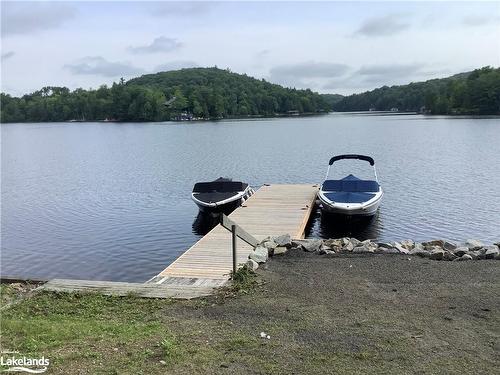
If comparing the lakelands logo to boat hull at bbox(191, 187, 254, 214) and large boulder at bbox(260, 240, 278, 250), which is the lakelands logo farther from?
boat hull at bbox(191, 187, 254, 214)

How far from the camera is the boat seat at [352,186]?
751 inches

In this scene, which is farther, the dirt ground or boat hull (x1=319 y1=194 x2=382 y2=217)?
boat hull (x1=319 y1=194 x2=382 y2=217)

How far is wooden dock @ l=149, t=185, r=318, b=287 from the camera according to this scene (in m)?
10.4

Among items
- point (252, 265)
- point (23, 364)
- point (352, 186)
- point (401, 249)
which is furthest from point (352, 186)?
point (23, 364)

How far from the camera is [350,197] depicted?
18.4 metres

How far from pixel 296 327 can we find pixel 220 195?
14.6 meters

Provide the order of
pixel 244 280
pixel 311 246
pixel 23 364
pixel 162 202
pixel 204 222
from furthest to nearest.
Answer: pixel 162 202
pixel 204 222
pixel 311 246
pixel 244 280
pixel 23 364

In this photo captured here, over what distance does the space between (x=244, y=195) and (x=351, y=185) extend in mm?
4820

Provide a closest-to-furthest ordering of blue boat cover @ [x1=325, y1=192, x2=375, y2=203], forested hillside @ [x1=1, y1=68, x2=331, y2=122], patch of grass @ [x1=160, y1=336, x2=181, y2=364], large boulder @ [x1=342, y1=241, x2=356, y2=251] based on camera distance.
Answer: patch of grass @ [x1=160, y1=336, x2=181, y2=364]
large boulder @ [x1=342, y1=241, x2=356, y2=251]
blue boat cover @ [x1=325, y1=192, x2=375, y2=203]
forested hillside @ [x1=1, y1=68, x2=331, y2=122]

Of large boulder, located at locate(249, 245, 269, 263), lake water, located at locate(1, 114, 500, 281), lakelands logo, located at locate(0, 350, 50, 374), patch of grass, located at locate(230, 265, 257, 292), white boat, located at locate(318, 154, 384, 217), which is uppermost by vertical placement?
lakelands logo, located at locate(0, 350, 50, 374)

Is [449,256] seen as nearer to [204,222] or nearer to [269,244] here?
[269,244]

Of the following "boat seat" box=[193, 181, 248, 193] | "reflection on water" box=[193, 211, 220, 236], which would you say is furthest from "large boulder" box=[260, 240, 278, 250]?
"boat seat" box=[193, 181, 248, 193]

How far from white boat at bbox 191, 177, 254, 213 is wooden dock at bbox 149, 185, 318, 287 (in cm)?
55

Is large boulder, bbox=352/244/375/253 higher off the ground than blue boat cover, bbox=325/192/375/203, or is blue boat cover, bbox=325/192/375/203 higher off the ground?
large boulder, bbox=352/244/375/253
